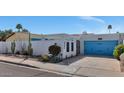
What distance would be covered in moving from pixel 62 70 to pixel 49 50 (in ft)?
18.4

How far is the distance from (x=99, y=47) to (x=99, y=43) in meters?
0.56

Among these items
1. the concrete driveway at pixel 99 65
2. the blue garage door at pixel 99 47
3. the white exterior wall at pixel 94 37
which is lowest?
the concrete driveway at pixel 99 65

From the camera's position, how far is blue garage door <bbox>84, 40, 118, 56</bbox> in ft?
77.0

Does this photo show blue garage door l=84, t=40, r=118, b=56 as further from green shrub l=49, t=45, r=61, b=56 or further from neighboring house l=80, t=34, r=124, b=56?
green shrub l=49, t=45, r=61, b=56

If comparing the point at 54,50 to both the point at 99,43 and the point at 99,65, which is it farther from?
the point at 99,43

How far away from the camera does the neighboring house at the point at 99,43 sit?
23250mm

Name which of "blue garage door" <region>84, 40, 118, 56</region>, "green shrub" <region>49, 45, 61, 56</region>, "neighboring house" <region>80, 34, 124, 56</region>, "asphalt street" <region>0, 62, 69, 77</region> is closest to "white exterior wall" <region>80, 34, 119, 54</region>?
"neighboring house" <region>80, 34, 124, 56</region>

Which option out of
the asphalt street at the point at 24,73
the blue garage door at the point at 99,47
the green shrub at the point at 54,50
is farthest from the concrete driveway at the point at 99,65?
the blue garage door at the point at 99,47

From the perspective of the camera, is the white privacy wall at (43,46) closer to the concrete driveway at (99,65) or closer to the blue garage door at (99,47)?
the concrete driveway at (99,65)

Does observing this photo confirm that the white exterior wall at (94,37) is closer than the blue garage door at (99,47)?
Yes
